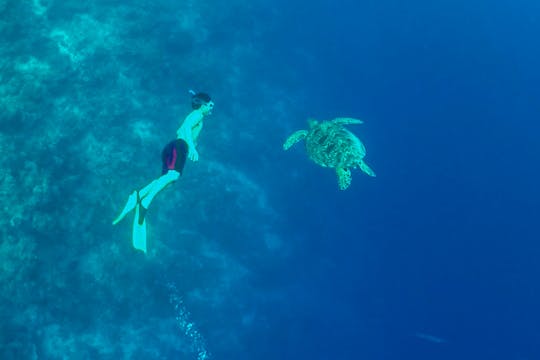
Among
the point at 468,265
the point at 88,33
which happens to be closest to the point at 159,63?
the point at 88,33

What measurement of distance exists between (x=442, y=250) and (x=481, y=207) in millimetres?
4363

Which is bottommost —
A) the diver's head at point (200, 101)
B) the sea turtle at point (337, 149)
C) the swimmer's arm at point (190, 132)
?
the swimmer's arm at point (190, 132)

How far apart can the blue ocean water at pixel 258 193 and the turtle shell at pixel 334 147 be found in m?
6.58

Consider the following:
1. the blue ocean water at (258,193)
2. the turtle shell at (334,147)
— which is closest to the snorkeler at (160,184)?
the turtle shell at (334,147)

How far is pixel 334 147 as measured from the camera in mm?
11633

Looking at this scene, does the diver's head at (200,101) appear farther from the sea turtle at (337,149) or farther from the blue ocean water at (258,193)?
the blue ocean water at (258,193)

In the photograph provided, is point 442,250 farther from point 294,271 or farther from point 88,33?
point 88,33

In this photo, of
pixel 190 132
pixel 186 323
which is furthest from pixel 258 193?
pixel 190 132

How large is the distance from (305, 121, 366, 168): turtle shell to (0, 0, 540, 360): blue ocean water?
658 cm

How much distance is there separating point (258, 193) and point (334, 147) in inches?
289

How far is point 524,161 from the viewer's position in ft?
84.2

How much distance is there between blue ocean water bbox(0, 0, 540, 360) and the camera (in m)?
13.9

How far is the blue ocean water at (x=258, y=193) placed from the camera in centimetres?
1395

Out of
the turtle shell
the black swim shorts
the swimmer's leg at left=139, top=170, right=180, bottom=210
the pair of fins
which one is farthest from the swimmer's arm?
the turtle shell
